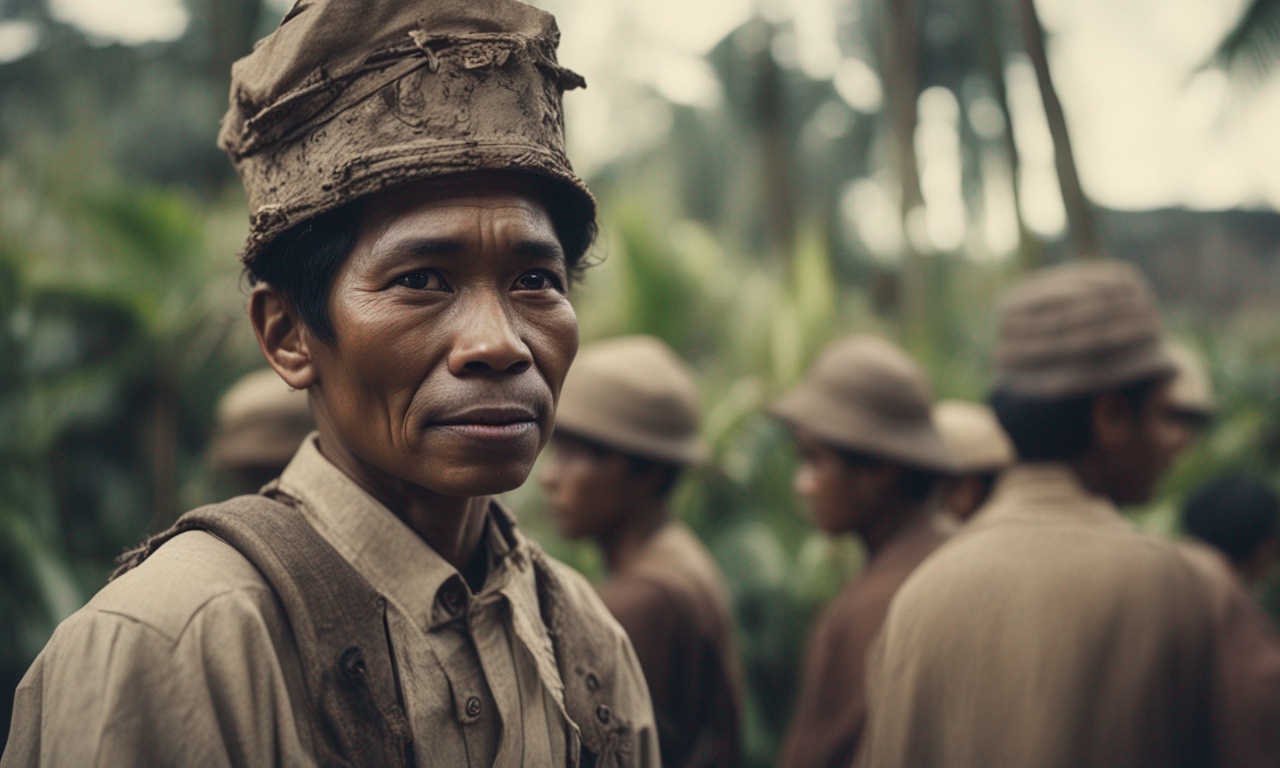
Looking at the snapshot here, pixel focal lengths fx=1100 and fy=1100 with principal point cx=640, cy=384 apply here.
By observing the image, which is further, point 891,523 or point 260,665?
point 891,523

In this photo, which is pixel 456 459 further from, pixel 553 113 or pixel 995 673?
pixel 995 673

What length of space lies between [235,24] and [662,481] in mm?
11727

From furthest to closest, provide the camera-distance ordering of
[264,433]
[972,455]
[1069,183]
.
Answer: [1069,183] → [972,455] → [264,433]

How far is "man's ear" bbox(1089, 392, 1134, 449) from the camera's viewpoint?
9.52ft

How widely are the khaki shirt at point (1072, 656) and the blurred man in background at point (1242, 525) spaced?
2.53m

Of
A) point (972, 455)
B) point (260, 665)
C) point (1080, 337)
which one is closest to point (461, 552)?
point (260, 665)

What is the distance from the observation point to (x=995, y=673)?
2.60m

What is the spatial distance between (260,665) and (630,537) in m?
2.57

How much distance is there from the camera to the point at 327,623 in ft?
5.11

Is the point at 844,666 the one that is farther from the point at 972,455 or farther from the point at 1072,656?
the point at 972,455

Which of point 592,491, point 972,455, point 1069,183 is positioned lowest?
point 972,455

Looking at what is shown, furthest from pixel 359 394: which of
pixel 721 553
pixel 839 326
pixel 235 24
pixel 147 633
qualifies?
pixel 235 24

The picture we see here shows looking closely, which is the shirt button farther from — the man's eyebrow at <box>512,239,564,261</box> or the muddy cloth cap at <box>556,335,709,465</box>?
the muddy cloth cap at <box>556,335,709,465</box>

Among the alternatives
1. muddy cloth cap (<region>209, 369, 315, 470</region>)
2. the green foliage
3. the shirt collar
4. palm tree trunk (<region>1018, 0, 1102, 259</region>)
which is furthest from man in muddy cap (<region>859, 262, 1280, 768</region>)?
palm tree trunk (<region>1018, 0, 1102, 259</region>)
